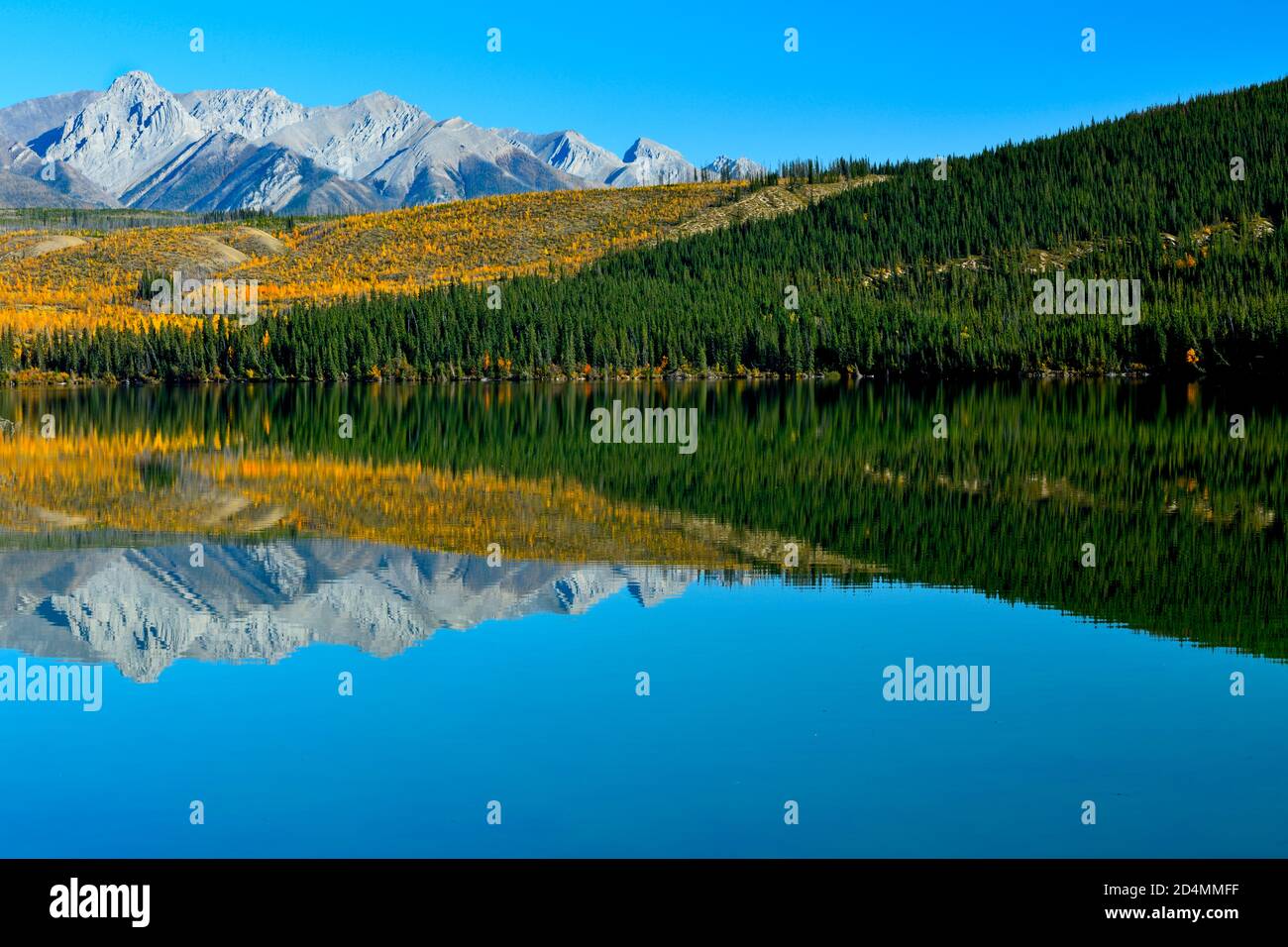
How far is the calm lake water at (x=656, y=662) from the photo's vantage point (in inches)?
595

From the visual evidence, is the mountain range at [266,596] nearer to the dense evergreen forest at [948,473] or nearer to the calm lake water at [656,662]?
the calm lake water at [656,662]

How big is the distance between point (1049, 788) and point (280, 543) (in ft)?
Answer: 71.9

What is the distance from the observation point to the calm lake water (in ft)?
49.6

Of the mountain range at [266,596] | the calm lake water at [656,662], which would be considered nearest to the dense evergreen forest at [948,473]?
the calm lake water at [656,662]

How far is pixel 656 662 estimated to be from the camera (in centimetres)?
2172

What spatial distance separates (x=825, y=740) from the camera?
17.5m
